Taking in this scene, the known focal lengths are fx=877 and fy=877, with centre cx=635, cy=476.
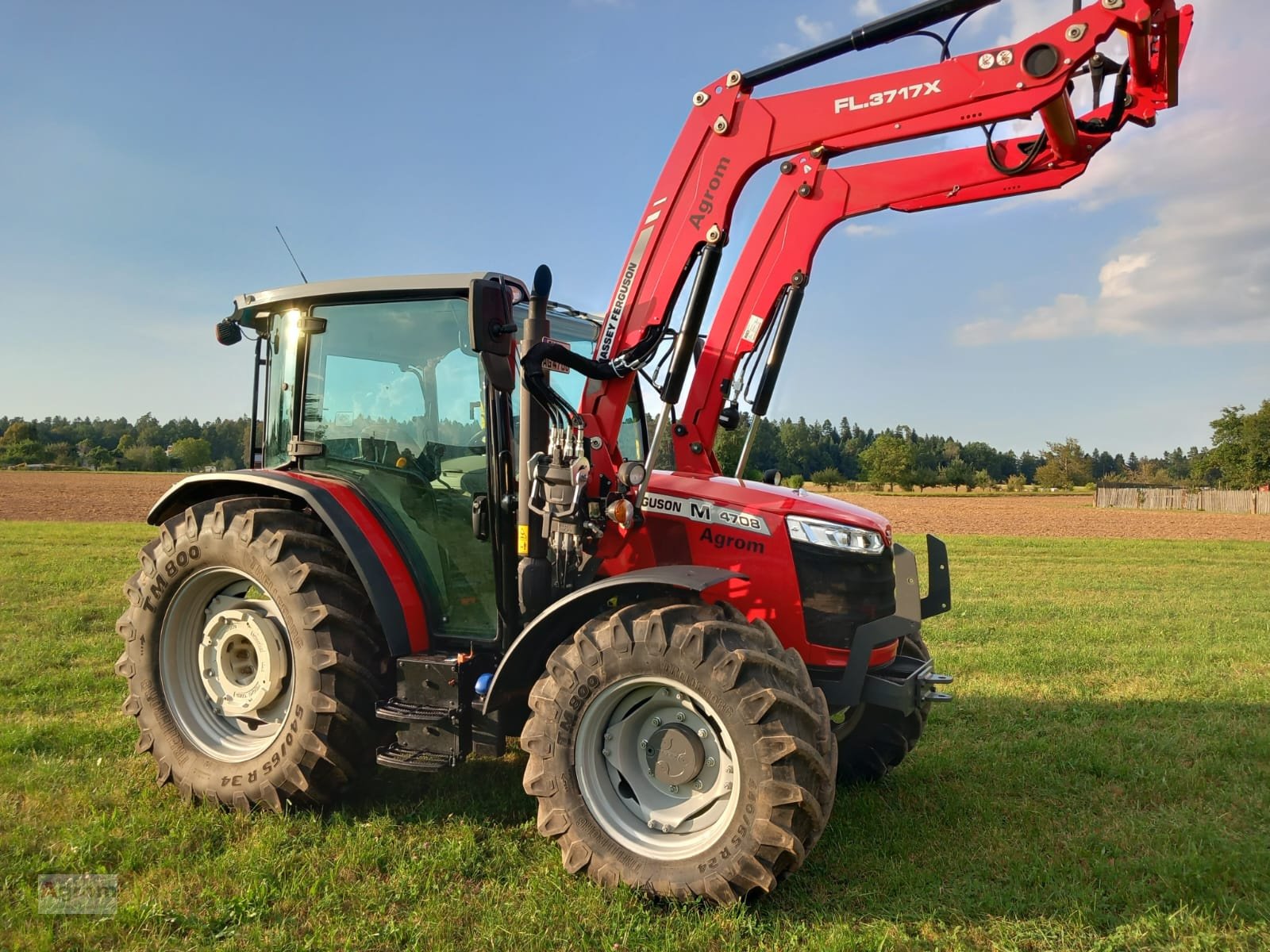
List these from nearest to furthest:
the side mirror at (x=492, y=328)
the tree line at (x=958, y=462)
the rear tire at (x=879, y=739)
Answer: the side mirror at (x=492, y=328)
the rear tire at (x=879, y=739)
the tree line at (x=958, y=462)

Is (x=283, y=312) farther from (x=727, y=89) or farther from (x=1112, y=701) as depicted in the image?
(x=1112, y=701)

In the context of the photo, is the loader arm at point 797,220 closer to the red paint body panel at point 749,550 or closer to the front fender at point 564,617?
the red paint body panel at point 749,550

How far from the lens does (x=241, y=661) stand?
15.1 ft

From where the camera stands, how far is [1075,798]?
467 centimetres

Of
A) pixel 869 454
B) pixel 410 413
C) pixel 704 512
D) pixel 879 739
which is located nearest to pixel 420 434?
pixel 410 413

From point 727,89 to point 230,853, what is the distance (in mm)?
4120

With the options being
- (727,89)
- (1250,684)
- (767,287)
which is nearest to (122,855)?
(767,287)

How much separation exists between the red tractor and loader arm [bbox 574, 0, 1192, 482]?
0.04ft

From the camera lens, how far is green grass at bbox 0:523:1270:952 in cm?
324

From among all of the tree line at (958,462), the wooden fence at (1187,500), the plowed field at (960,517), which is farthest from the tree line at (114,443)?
the wooden fence at (1187,500)

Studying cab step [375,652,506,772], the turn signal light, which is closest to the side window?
cab step [375,652,506,772]

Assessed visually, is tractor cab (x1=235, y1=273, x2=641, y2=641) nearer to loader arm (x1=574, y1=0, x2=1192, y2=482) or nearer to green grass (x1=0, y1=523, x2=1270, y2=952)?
loader arm (x1=574, y1=0, x2=1192, y2=482)

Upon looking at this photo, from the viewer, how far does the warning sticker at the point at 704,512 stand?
13.1ft

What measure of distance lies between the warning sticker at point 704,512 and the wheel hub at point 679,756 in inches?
37.1
